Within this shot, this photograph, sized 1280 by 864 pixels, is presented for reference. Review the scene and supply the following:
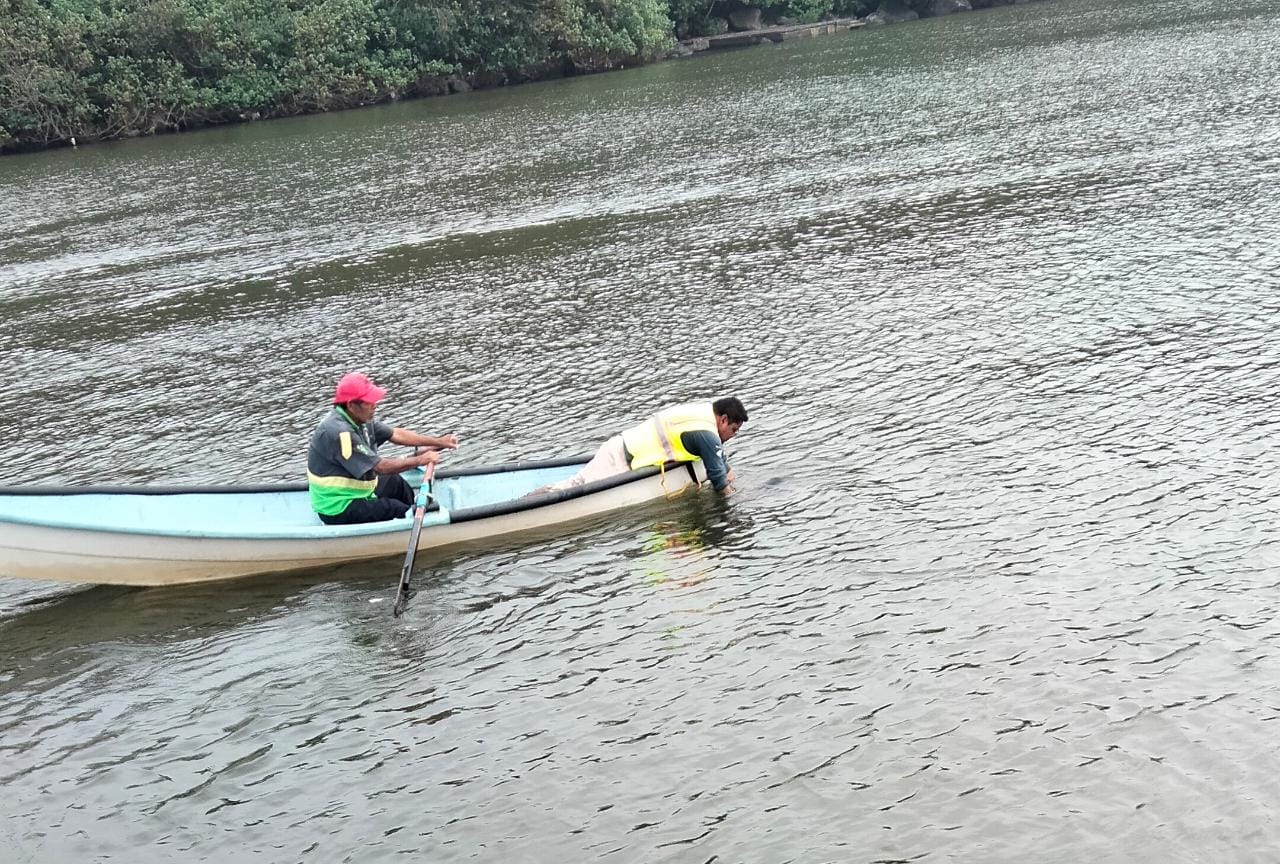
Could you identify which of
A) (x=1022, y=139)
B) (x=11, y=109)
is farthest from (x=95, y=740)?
(x=11, y=109)

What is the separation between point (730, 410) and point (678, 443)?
67 centimetres

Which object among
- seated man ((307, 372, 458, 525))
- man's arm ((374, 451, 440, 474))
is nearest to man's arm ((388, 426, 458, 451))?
seated man ((307, 372, 458, 525))

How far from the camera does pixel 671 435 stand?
45.9 ft

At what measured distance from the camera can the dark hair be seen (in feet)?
45.3

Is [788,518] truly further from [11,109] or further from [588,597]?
[11,109]

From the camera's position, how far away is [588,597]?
12.2 metres

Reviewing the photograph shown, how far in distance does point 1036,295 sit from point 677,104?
31389 mm

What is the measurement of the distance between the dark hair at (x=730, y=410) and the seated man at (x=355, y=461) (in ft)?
9.47

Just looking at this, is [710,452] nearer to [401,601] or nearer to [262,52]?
[401,601]

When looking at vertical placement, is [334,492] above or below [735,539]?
above

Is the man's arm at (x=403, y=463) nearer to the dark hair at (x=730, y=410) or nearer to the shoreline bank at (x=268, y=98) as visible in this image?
the dark hair at (x=730, y=410)

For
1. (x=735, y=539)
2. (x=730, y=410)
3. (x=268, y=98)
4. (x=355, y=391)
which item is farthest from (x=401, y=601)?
(x=268, y=98)

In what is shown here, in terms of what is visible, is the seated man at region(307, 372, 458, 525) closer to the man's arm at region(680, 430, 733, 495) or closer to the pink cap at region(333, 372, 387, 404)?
the pink cap at region(333, 372, 387, 404)

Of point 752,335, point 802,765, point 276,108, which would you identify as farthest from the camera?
point 276,108
